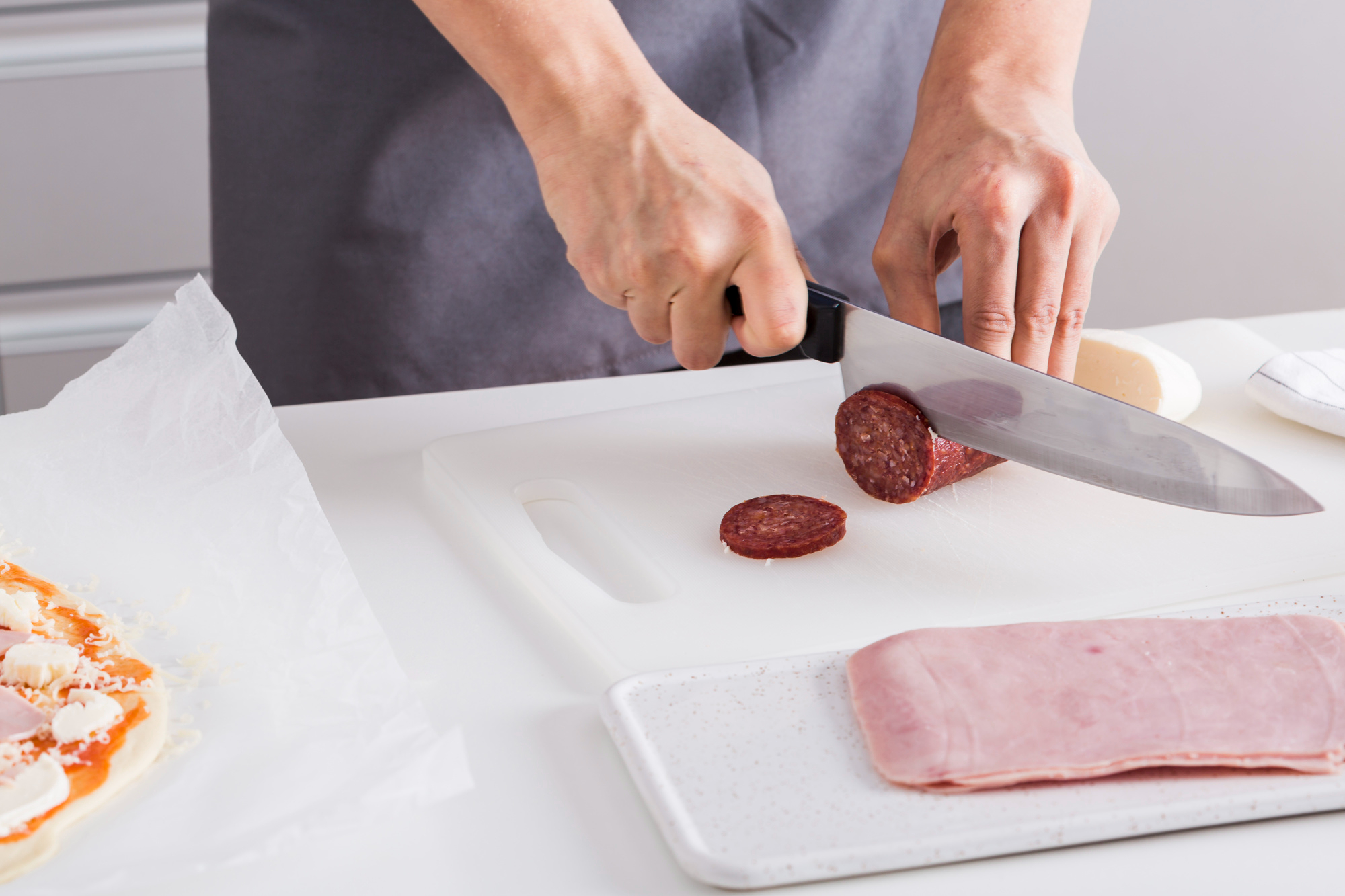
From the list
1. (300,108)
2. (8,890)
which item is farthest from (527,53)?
(8,890)

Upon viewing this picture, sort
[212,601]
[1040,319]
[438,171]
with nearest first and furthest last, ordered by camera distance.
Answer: [212,601]
[1040,319]
[438,171]

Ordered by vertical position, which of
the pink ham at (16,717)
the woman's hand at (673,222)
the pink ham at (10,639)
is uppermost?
the woman's hand at (673,222)

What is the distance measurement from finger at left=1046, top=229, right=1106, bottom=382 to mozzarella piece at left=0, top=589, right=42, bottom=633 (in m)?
1.07

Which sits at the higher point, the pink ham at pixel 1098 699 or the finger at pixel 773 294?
the finger at pixel 773 294

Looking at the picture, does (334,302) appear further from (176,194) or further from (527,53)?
(176,194)

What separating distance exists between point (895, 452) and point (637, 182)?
1.29 ft

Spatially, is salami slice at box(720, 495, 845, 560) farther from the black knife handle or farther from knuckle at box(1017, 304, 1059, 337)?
knuckle at box(1017, 304, 1059, 337)

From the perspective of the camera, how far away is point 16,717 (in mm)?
855

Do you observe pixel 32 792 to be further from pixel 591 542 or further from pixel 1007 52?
pixel 1007 52

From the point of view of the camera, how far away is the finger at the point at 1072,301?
1395 mm

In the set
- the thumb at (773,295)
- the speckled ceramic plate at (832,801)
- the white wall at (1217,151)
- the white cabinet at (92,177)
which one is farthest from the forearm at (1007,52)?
the white wall at (1217,151)

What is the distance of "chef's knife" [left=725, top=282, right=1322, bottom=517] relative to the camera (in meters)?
1.08

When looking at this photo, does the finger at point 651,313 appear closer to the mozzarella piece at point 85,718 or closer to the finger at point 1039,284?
the finger at point 1039,284

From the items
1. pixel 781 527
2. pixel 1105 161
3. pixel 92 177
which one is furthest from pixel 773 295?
pixel 1105 161
